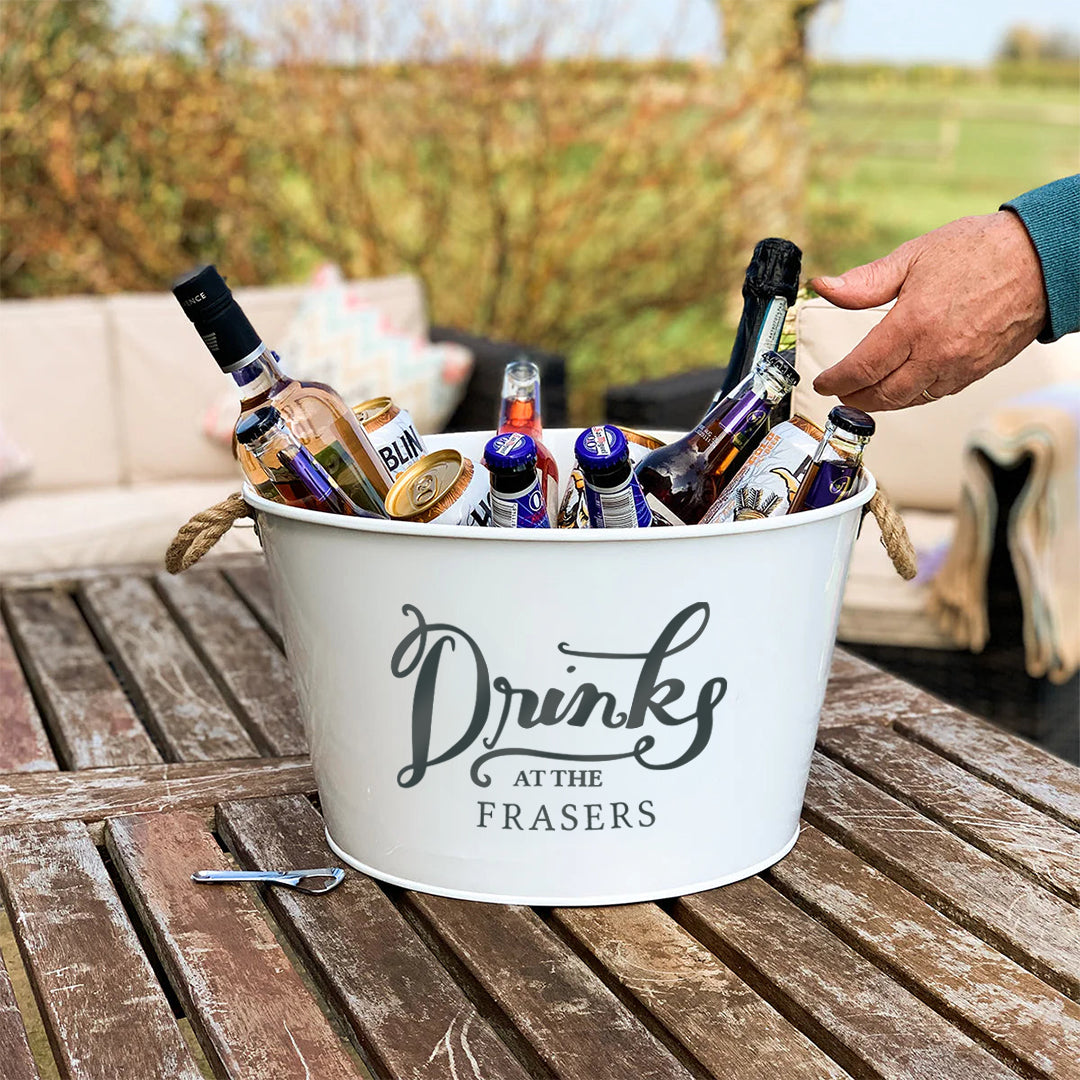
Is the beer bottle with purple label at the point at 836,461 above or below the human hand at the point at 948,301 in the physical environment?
below

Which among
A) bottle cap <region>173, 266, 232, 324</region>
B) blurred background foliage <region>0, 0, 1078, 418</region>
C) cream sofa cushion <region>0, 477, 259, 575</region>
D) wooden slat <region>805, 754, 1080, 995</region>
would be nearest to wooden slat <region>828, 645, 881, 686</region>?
wooden slat <region>805, 754, 1080, 995</region>

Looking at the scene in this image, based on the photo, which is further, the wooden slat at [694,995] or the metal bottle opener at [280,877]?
the metal bottle opener at [280,877]

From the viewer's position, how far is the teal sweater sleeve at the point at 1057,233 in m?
0.84

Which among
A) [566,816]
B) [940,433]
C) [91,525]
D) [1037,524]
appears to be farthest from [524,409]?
[91,525]

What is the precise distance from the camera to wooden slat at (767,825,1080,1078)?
70cm

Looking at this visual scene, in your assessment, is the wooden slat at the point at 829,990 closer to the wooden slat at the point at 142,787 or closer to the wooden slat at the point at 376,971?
the wooden slat at the point at 376,971

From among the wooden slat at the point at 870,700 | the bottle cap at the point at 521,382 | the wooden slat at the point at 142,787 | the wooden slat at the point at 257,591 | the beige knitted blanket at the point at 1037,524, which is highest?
the bottle cap at the point at 521,382

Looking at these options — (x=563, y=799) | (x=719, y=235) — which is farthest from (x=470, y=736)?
(x=719, y=235)

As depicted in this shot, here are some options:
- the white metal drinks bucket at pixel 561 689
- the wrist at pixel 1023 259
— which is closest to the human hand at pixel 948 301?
the wrist at pixel 1023 259

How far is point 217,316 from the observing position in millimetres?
830

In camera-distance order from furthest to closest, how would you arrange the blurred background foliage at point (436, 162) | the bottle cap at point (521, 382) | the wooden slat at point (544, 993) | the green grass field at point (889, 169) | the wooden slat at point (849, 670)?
the green grass field at point (889, 169) < the blurred background foliage at point (436, 162) < the wooden slat at point (849, 670) < the bottle cap at point (521, 382) < the wooden slat at point (544, 993)

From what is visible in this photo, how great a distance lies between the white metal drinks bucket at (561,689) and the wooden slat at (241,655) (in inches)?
10.3

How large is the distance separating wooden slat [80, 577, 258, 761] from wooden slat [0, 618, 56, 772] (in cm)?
9

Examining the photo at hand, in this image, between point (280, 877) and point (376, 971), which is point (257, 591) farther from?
point (376, 971)
